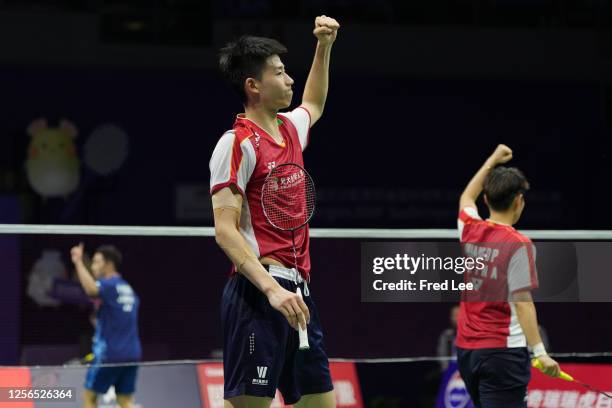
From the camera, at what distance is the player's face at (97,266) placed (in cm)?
690

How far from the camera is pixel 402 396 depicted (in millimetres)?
7785

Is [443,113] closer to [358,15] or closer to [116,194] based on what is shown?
[358,15]

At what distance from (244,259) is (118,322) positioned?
304 centimetres

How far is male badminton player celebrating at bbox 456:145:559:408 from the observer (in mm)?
5750

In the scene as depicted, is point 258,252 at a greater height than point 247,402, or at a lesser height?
greater

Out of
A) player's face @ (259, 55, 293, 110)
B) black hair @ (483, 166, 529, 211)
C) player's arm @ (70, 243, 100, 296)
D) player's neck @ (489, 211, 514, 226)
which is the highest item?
player's face @ (259, 55, 293, 110)

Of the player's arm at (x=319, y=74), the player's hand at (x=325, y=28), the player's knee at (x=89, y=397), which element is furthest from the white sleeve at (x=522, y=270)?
the player's knee at (x=89, y=397)

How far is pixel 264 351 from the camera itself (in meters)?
4.27

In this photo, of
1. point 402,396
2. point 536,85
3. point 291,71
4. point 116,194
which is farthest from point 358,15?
point 402,396

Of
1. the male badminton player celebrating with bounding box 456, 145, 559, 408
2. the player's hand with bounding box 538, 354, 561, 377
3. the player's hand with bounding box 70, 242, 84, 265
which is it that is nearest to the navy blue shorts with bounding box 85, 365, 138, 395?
the player's hand with bounding box 70, 242, 84, 265

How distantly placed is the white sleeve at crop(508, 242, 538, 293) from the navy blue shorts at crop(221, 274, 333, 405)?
5.42ft

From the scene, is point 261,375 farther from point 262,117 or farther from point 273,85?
point 273,85

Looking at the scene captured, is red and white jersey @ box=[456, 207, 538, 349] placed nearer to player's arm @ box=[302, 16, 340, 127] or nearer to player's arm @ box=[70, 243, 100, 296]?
player's arm @ box=[302, 16, 340, 127]

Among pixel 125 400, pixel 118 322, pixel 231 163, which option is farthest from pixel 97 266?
pixel 231 163
